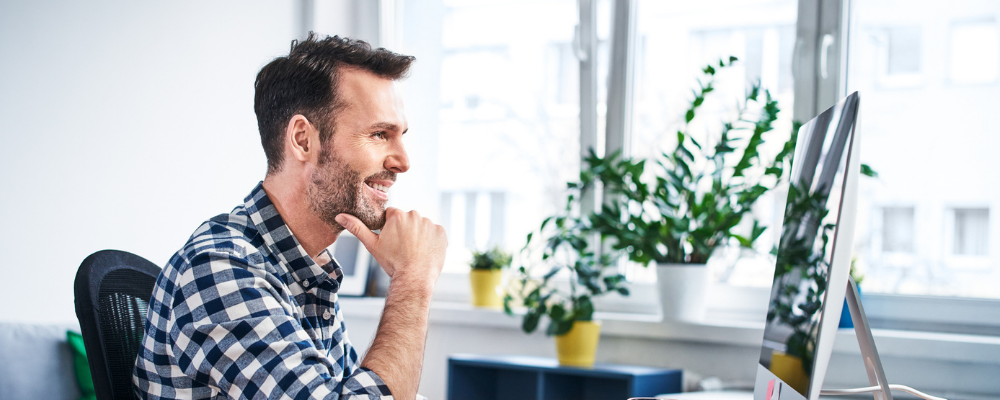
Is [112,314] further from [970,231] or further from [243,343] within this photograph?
[970,231]

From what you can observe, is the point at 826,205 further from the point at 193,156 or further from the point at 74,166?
the point at 193,156

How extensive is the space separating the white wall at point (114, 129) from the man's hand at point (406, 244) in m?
1.33

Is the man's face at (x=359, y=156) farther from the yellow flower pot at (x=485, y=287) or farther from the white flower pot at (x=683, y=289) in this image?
the yellow flower pot at (x=485, y=287)

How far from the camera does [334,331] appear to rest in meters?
1.33

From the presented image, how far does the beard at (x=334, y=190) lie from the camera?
1249 millimetres

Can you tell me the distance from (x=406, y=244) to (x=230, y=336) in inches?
13.6

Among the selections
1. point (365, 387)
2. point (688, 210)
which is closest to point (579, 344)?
point (688, 210)

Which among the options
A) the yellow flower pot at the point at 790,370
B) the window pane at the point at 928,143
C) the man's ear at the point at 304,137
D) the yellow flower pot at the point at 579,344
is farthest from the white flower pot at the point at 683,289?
the man's ear at the point at 304,137

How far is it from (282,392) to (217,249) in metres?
0.24

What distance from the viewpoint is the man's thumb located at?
1.25 metres

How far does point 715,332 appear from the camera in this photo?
2.33 metres

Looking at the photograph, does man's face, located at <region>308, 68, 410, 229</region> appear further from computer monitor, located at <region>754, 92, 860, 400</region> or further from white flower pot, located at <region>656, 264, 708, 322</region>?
white flower pot, located at <region>656, 264, 708, 322</region>

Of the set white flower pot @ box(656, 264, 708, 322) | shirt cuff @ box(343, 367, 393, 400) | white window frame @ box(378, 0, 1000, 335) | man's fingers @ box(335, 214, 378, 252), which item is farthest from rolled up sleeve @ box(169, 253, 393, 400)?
white window frame @ box(378, 0, 1000, 335)

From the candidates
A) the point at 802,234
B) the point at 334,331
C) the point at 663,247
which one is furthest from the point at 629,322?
the point at 802,234
